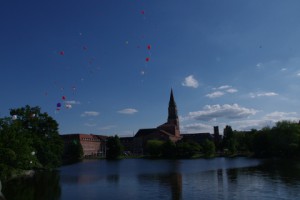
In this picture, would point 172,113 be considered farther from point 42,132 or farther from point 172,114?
point 42,132

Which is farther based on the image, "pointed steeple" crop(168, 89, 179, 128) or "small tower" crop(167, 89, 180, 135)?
"small tower" crop(167, 89, 180, 135)

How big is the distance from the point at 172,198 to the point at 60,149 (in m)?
47.6

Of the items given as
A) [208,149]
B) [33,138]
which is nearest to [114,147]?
[208,149]

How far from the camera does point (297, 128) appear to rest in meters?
95.3

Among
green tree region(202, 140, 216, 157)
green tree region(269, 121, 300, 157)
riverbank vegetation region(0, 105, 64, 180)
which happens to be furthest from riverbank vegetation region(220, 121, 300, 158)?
riverbank vegetation region(0, 105, 64, 180)

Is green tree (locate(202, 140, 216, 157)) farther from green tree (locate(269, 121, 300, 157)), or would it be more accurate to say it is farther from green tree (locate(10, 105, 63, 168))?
green tree (locate(10, 105, 63, 168))

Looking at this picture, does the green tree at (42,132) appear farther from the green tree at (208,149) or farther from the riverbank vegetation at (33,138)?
the green tree at (208,149)

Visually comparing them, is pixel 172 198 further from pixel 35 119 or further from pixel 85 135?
pixel 85 135

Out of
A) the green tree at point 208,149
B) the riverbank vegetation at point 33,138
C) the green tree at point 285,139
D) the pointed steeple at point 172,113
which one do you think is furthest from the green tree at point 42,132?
the pointed steeple at point 172,113

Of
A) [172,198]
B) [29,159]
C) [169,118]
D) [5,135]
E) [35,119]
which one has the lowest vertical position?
[172,198]

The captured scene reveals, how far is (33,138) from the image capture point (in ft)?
202

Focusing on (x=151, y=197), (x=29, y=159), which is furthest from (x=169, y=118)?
(x=151, y=197)

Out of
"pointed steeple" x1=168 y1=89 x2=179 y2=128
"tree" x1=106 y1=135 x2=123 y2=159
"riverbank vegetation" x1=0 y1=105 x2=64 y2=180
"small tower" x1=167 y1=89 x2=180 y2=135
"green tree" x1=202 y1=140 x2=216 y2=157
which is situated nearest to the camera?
"riverbank vegetation" x1=0 y1=105 x2=64 y2=180

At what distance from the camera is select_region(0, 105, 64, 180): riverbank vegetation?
147 ft
